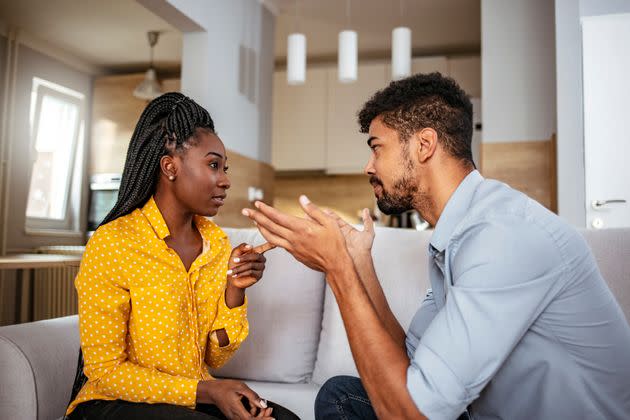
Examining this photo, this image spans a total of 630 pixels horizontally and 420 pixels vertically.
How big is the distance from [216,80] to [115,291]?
2932mm

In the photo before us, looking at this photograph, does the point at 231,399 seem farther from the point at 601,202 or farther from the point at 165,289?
the point at 601,202

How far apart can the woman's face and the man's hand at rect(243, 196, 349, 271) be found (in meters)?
0.36

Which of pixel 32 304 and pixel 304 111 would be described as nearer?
pixel 32 304

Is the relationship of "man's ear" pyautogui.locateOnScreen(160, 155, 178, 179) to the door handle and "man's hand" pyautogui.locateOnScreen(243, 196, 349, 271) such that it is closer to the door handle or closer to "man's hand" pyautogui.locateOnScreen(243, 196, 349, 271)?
"man's hand" pyautogui.locateOnScreen(243, 196, 349, 271)

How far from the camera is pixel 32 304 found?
3.93m

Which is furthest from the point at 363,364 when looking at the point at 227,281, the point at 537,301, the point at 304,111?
the point at 304,111

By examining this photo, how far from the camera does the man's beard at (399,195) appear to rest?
Result: 1.18 m

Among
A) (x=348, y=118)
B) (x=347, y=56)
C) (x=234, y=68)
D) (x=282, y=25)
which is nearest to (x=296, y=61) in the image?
(x=347, y=56)

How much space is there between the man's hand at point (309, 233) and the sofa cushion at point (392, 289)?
789 millimetres

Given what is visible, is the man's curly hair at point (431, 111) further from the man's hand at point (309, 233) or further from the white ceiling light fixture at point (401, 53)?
the white ceiling light fixture at point (401, 53)

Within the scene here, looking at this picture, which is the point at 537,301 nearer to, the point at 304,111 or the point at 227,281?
the point at 227,281

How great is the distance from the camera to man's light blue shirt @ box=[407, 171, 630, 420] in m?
0.85

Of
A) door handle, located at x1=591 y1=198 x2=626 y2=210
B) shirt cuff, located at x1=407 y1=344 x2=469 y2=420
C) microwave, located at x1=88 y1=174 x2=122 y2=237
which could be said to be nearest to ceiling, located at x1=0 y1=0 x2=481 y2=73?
microwave, located at x1=88 y1=174 x2=122 y2=237

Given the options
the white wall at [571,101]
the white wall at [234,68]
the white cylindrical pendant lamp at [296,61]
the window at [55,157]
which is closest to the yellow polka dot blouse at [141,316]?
the white wall at [571,101]
